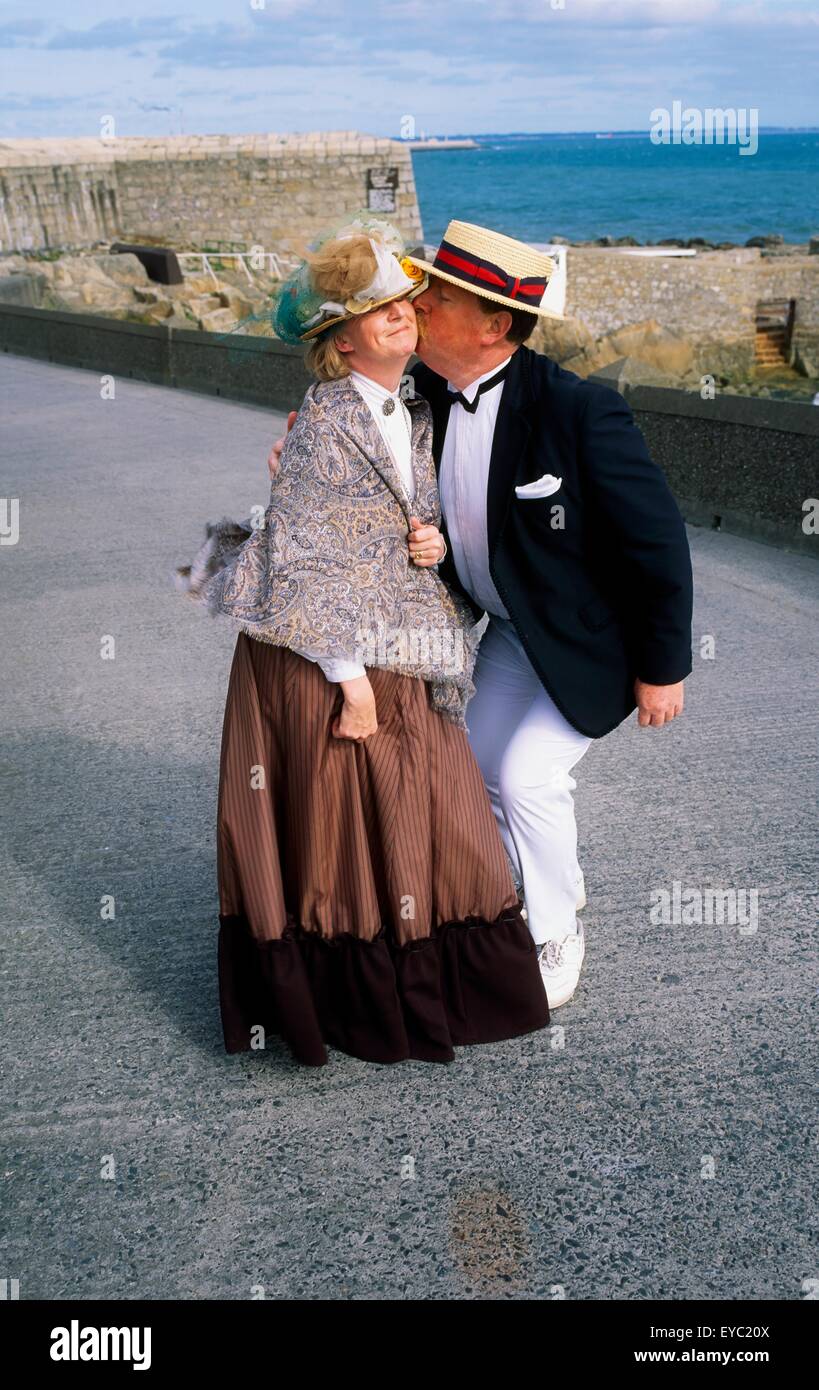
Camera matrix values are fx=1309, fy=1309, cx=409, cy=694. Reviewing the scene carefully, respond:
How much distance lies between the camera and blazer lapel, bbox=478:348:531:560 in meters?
2.89

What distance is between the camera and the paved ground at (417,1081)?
2.50 m

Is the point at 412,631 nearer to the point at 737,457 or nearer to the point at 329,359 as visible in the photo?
the point at 329,359

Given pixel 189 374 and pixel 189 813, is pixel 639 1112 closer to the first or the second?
pixel 189 813

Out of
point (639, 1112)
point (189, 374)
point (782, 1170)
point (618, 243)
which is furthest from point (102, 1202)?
point (618, 243)

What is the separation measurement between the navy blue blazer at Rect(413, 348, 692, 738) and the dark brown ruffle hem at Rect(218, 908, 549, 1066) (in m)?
0.59

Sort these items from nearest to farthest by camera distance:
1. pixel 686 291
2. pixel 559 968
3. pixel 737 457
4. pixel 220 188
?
pixel 559 968, pixel 737 457, pixel 686 291, pixel 220 188

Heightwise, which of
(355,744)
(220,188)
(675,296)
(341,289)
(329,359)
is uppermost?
(220,188)

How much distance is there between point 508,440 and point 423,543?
0.31m

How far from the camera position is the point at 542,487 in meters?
2.85

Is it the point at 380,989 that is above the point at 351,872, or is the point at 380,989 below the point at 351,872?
below

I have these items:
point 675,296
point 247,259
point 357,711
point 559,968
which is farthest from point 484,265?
point 247,259

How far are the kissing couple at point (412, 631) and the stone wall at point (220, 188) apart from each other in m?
42.1

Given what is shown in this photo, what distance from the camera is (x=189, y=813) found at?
4.43 meters
